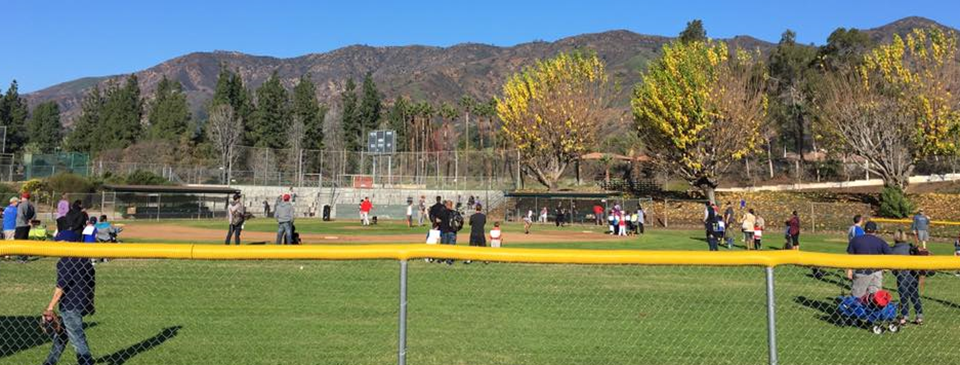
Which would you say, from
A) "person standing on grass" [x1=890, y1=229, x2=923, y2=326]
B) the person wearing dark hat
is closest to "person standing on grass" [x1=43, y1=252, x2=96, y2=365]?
the person wearing dark hat

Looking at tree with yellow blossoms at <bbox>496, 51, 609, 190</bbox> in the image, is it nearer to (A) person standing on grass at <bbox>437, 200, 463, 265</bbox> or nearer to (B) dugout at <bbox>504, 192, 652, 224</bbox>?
(B) dugout at <bbox>504, 192, 652, 224</bbox>

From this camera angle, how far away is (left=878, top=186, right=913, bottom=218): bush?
35.8m

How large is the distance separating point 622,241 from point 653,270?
1266 centimetres

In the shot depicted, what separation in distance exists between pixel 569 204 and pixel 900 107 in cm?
2106

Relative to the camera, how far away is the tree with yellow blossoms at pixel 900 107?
3944 cm

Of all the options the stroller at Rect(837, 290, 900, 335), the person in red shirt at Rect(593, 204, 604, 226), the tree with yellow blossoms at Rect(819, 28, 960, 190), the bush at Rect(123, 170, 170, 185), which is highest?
the tree with yellow blossoms at Rect(819, 28, 960, 190)

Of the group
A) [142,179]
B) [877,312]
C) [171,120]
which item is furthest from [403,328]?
[171,120]

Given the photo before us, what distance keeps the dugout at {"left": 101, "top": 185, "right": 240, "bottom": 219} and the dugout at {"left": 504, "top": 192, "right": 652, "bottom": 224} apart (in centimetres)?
1933

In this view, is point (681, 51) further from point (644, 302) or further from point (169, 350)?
point (169, 350)

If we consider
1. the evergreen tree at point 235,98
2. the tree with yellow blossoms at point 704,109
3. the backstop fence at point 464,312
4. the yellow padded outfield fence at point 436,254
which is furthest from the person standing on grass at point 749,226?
the evergreen tree at point 235,98

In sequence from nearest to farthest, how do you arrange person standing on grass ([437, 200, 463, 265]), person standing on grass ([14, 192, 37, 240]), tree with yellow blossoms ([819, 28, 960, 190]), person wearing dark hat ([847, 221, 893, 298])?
1. person wearing dark hat ([847, 221, 893, 298])
2. person standing on grass ([14, 192, 37, 240])
3. person standing on grass ([437, 200, 463, 265])
4. tree with yellow blossoms ([819, 28, 960, 190])

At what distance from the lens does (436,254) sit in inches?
216

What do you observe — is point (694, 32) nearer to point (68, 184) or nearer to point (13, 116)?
point (68, 184)

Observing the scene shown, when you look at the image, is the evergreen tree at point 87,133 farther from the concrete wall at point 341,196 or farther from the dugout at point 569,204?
the dugout at point 569,204
